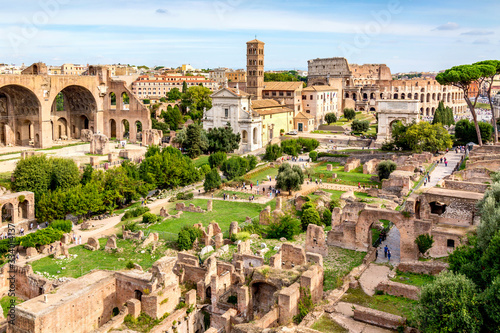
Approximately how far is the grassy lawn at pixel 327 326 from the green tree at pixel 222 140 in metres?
41.4

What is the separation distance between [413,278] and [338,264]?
A: 3.96 meters

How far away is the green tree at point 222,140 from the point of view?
56.2 meters

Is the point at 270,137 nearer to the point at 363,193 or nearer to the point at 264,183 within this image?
the point at 264,183

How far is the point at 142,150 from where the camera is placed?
2053 inches

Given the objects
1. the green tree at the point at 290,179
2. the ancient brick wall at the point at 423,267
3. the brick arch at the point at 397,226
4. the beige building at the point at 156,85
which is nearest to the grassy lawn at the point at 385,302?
the ancient brick wall at the point at 423,267

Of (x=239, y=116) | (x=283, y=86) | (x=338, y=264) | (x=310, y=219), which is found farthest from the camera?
(x=283, y=86)

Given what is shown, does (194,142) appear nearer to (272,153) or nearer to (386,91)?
(272,153)

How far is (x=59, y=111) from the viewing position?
198ft

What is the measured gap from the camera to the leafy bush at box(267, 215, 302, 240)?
27438mm

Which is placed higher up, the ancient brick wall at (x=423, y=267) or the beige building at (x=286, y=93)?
the beige building at (x=286, y=93)

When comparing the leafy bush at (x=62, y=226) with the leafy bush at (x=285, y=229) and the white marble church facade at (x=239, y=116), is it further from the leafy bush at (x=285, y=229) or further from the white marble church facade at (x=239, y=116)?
the white marble church facade at (x=239, y=116)

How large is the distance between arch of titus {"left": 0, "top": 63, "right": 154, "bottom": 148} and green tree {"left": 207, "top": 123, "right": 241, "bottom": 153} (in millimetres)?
8493

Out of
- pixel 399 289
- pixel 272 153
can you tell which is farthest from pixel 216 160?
pixel 399 289

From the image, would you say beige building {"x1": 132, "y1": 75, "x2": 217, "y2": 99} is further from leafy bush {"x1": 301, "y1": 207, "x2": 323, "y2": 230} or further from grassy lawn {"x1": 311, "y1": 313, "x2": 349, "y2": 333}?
grassy lawn {"x1": 311, "y1": 313, "x2": 349, "y2": 333}
